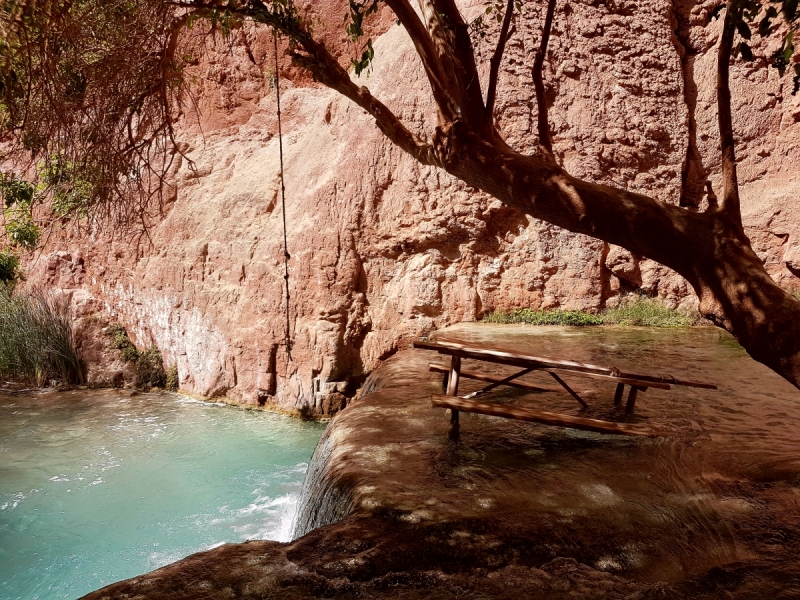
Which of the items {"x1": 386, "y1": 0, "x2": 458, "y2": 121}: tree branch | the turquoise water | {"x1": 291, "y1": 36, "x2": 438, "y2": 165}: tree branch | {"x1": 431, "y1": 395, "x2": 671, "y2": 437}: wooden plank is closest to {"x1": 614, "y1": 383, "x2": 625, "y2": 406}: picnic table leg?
{"x1": 431, "y1": 395, "x2": 671, "y2": 437}: wooden plank

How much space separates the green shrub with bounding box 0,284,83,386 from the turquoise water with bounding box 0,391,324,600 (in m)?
0.83

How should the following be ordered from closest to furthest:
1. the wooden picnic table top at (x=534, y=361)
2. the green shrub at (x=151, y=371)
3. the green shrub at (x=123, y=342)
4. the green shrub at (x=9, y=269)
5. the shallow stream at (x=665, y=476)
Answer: the shallow stream at (x=665, y=476)
the wooden picnic table top at (x=534, y=361)
the green shrub at (x=151, y=371)
the green shrub at (x=123, y=342)
the green shrub at (x=9, y=269)

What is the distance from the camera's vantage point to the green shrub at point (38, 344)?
11211 millimetres

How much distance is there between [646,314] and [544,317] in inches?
66.9

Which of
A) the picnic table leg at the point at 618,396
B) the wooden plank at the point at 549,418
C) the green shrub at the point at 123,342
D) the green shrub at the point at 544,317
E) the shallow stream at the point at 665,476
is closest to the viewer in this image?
the shallow stream at the point at 665,476

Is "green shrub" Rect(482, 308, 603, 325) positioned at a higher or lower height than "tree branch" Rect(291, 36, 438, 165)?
lower

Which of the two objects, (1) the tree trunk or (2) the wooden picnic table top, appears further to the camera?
(2) the wooden picnic table top

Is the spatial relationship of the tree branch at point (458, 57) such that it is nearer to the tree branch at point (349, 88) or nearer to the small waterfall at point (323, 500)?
the tree branch at point (349, 88)

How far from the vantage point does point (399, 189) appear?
991 centimetres

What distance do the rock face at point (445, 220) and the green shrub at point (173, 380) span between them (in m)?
0.18

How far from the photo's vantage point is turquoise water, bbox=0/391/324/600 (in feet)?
19.4

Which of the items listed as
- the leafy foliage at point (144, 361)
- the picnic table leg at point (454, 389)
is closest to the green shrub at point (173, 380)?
the leafy foliage at point (144, 361)

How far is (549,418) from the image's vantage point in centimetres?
420

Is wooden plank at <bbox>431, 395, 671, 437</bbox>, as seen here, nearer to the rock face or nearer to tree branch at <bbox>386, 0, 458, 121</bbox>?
tree branch at <bbox>386, 0, 458, 121</bbox>
